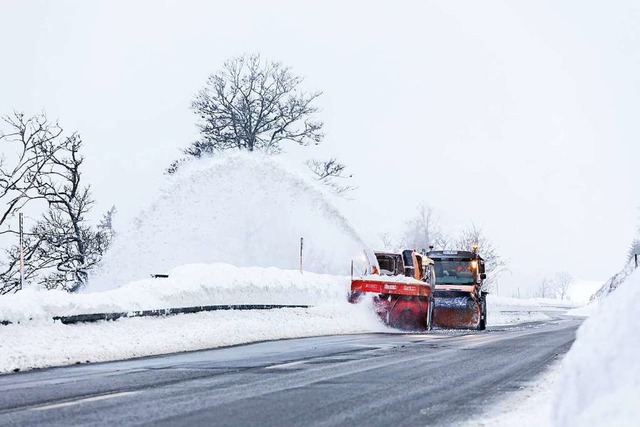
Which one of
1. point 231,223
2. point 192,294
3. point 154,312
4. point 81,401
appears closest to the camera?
point 81,401

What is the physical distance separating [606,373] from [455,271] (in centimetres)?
2175

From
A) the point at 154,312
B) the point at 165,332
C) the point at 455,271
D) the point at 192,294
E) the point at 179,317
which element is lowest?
the point at 165,332

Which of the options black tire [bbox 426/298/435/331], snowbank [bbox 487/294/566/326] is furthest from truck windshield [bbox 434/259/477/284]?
snowbank [bbox 487/294/566/326]

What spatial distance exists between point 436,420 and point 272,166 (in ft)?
80.8

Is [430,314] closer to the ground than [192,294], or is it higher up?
closer to the ground

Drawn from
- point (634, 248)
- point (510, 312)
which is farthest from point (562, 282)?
point (510, 312)

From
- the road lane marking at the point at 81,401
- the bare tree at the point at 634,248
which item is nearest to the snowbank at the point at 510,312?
the road lane marking at the point at 81,401

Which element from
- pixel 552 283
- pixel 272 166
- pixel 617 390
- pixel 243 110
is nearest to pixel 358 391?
pixel 617 390

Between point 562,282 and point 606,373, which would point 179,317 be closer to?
point 606,373

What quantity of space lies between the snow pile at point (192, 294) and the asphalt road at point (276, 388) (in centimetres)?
274

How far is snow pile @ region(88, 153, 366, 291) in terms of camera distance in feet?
88.0

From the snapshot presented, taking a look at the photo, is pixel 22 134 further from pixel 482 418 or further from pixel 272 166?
pixel 482 418

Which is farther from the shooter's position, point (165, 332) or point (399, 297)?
point (399, 297)

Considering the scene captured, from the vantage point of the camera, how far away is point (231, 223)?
30094mm
